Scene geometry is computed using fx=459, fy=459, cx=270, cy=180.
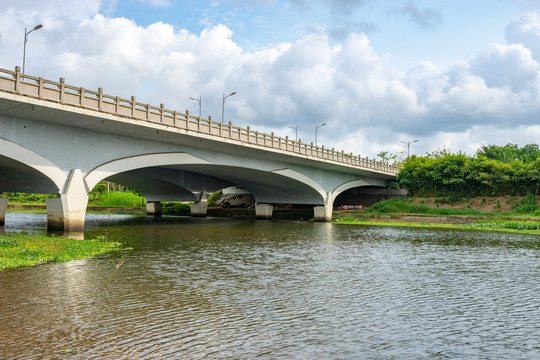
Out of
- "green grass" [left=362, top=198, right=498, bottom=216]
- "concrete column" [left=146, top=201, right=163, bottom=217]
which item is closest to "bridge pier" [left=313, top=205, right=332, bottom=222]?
"green grass" [left=362, top=198, right=498, bottom=216]

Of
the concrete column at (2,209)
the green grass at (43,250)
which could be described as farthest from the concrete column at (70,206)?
the concrete column at (2,209)

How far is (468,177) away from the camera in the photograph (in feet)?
173

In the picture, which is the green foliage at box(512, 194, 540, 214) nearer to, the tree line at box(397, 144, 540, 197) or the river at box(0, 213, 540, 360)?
the tree line at box(397, 144, 540, 197)

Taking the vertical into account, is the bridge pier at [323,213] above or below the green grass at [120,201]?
below

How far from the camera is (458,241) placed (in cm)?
2692

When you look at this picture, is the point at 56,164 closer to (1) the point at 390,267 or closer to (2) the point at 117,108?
(2) the point at 117,108

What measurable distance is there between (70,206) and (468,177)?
43278 mm

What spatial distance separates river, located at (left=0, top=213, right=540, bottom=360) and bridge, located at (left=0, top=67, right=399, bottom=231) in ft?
36.5

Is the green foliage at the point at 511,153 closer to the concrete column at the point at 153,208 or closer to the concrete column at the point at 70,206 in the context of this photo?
the concrete column at the point at 153,208

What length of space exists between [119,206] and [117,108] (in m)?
44.0

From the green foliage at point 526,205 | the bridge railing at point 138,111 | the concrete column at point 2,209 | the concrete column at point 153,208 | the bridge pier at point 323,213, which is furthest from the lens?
the concrete column at point 153,208

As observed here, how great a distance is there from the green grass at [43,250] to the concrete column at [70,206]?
6010mm

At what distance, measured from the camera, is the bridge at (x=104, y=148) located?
80.3 feet

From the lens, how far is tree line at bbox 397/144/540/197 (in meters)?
50.3
